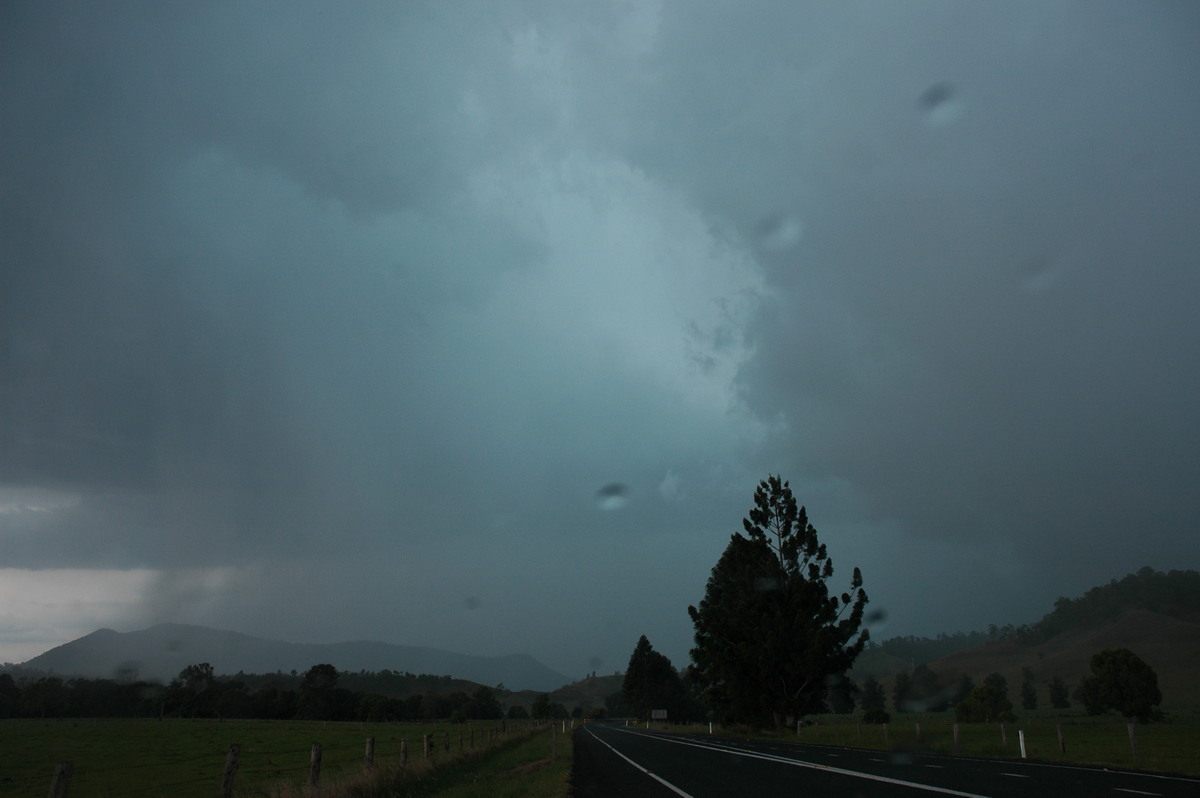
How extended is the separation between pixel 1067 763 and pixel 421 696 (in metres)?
166

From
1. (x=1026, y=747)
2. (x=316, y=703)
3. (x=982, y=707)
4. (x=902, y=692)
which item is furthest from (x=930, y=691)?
(x=1026, y=747)

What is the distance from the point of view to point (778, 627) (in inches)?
1959

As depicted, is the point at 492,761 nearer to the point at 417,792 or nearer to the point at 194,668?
the point at 417,792

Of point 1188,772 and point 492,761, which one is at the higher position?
point 1188,772

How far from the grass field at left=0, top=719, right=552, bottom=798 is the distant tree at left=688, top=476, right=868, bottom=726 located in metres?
15.0

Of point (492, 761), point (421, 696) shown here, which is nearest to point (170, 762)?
point (492, 761)

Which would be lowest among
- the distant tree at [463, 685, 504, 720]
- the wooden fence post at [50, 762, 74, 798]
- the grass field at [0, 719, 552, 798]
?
the distant tree at [463, 685, 504, 720]

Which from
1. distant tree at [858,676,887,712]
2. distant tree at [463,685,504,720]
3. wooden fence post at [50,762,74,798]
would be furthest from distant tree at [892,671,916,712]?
wooden fence post at [50,762,74,798]

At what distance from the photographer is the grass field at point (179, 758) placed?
31.4 m

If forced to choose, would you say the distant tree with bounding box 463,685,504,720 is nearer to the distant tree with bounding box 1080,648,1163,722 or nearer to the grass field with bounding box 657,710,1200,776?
the distant tree with bounding box 1080,648,1163,722

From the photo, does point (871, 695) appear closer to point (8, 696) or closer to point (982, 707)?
point (982, 707)

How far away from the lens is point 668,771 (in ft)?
64.5

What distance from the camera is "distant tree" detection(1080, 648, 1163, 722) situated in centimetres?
8738

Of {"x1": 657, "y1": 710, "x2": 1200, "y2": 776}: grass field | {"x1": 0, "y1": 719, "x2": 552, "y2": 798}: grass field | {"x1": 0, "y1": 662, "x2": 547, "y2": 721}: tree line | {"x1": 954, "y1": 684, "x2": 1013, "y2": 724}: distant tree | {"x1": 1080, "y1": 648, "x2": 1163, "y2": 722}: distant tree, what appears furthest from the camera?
{"x1": 0, "y1": 662, "x2": 547, "y2": 721}: tree line
